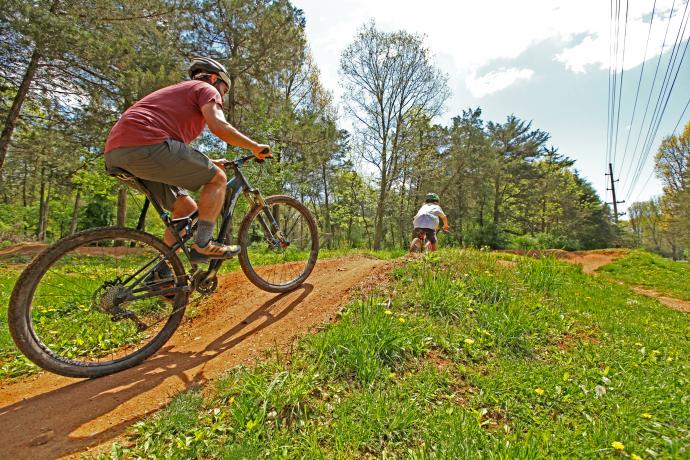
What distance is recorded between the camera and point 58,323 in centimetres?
277

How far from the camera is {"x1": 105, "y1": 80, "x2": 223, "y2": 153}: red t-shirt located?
232 centimetres

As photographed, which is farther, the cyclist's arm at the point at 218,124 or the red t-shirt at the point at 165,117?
the cyclist's arm at the point at 218,124

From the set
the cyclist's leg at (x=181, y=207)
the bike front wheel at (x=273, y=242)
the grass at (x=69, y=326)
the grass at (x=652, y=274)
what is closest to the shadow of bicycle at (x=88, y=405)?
the grass at (x=69, y=326)

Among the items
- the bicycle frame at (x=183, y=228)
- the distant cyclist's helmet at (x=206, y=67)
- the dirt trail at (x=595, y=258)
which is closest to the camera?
the bicycle frame at (x=183, y=228)

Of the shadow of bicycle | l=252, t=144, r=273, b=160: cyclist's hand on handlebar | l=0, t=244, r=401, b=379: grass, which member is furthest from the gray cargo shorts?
the shadow of bicycle

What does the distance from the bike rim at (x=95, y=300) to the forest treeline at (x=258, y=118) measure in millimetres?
746

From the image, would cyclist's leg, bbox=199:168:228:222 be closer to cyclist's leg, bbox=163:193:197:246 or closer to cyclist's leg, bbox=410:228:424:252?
cyclist's leg, bbox=163:193:197:246

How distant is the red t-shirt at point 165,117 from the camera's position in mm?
2318

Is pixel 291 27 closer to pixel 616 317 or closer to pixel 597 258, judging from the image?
pixel 616 317

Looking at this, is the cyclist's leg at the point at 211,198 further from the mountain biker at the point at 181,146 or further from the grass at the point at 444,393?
the grass at the point at 444,393

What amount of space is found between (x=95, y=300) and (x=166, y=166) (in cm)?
125

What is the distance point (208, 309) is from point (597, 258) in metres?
16.3

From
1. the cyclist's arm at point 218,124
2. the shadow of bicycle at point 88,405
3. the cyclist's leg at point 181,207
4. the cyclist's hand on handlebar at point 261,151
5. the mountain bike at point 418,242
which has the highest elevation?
the cyclist's arm at point 218,124

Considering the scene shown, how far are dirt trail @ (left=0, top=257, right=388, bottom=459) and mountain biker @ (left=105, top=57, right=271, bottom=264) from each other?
31.3 inches
